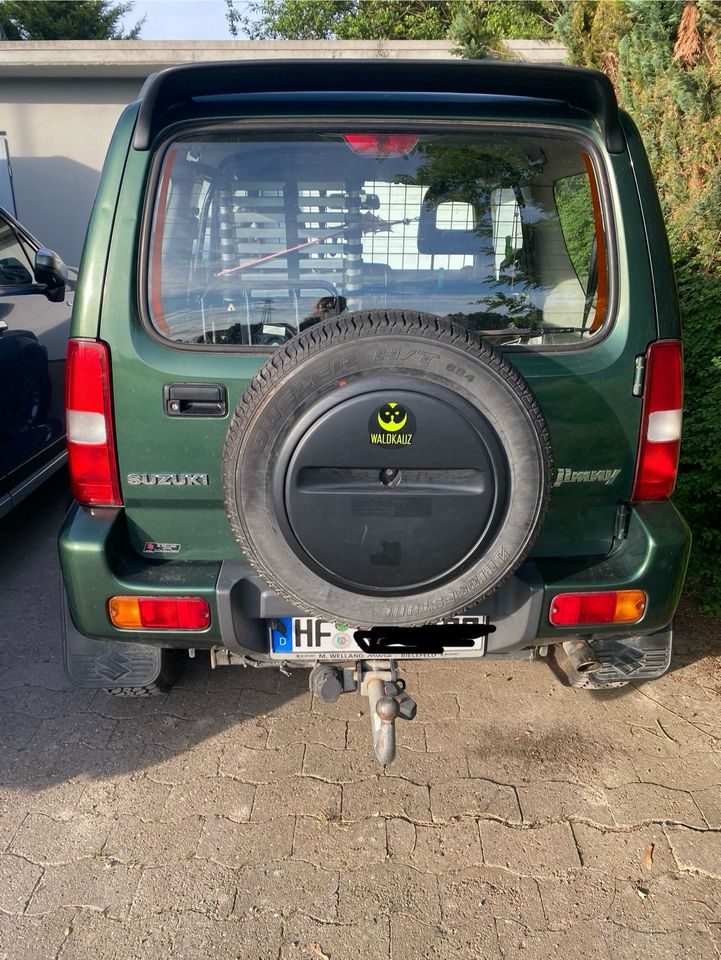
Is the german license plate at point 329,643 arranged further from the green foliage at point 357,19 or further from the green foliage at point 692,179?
the green foliage at point 357,19

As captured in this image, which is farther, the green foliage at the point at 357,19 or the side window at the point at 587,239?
the green foliage at the point at 357,19

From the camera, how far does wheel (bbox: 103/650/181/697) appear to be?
2.61 m

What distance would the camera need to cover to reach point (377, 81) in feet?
6.79

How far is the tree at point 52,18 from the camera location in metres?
20.2

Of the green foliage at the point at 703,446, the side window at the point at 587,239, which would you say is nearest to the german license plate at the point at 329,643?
the side window at the point at 587,239

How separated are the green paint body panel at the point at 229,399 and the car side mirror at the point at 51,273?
2.36 metres

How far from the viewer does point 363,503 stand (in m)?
1.85

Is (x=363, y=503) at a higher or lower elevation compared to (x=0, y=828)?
higher

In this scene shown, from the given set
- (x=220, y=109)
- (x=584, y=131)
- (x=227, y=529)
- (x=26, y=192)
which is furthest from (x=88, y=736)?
(x=26, y=192)

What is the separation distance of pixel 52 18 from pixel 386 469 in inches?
977

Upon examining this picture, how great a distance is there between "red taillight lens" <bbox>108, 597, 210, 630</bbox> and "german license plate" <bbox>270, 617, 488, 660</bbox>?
220mm

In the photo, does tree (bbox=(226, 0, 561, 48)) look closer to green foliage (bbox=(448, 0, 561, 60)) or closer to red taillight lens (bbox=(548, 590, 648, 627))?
green foliage (bbox=(448, 0, 561, 60))

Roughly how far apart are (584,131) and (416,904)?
A: 226 centimetres

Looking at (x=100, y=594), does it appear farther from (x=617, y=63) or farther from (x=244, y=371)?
(x=617, y=63)
